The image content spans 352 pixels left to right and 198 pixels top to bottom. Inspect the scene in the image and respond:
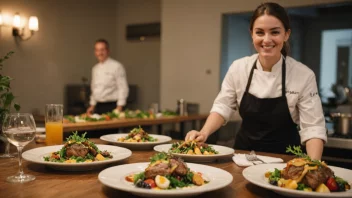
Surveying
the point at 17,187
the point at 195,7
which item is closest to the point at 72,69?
the point at 195,7

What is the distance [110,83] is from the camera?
5816 mm

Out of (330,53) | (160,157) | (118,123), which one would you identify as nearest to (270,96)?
→ (160,157)

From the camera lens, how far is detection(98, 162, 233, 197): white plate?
1.07 m

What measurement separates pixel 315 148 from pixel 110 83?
4.39 m

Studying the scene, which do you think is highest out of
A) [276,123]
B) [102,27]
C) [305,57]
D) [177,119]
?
[102,27]

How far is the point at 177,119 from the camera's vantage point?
4.89 metres

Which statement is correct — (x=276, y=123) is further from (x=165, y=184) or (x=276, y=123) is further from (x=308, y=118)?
(x=165, y=184)

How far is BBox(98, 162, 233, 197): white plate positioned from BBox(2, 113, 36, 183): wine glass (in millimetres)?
301

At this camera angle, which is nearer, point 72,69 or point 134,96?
point 72,69

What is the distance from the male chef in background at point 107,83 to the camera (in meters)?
5.62

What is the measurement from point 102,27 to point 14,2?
2.24 meters

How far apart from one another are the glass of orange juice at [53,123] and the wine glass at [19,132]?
0.65m

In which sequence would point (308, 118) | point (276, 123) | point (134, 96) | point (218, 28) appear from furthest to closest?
point (134, 96) < point (218, 28) < point (276, 123) < point (308, 118)

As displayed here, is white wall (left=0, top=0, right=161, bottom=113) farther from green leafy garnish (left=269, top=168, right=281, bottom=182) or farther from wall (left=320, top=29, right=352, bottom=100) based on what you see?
green leafy garnish (left=269, top=168, right=281, bottom=182)
